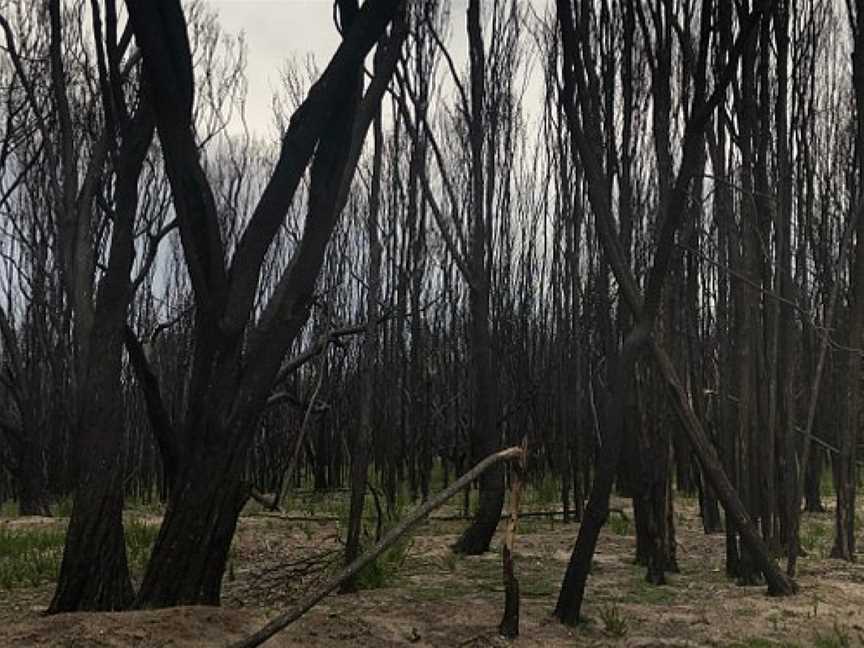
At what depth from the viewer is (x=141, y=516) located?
27.6ft

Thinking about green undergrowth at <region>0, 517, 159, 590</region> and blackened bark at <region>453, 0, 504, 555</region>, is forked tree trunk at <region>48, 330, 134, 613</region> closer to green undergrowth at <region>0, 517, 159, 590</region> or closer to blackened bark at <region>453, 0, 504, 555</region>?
green undergrowth at <region>0, 517, 159, 590</region>

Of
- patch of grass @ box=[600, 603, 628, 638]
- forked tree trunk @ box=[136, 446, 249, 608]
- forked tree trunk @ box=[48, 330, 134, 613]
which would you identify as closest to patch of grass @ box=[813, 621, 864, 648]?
patch of grass @ box=[600, 603, 628, 638]

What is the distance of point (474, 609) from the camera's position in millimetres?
3842

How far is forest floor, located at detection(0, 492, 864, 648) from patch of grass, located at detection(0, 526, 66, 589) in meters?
0.10

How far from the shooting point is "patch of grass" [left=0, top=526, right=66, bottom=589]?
16.0 ft

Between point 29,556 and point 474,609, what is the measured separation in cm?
347

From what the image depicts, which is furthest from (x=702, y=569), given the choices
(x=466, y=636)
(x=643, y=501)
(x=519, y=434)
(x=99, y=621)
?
(x=519, y=434)

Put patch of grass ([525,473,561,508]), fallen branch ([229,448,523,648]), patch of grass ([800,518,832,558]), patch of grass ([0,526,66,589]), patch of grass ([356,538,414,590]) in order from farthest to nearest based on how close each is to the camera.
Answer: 1. patch of grass ([525,473,561,508])
2. patch of grass ([800,518,832,558])
3. patch of grass ([0,526,66,589])
4. patch of grass ([356,538,414,590])
5. fallen branch ([229,448,523,648])

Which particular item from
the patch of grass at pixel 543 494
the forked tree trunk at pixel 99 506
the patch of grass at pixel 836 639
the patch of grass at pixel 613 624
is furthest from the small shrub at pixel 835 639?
the patch of grass at pixel 543 494

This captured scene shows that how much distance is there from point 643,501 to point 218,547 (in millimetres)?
2587

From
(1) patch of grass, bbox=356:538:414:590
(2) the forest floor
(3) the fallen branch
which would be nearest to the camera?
(3) the fallen branch

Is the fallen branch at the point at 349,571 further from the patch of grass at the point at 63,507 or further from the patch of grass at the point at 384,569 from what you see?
the patch of grass at the point at 63,507

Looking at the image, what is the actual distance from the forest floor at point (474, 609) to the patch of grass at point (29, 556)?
104 millimetres

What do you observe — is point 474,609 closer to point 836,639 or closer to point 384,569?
point 384,569
